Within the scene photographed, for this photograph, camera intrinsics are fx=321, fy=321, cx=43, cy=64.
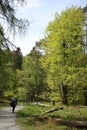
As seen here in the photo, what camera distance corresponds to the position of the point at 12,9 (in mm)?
18547

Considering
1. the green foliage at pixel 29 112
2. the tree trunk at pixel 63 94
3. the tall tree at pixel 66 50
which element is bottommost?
the green foliage at pixel 29 112

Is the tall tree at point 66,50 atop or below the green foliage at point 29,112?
atop

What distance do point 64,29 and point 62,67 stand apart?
4793 millimetres

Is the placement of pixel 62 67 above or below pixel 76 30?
below

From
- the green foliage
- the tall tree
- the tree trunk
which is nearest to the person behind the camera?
the green foliage

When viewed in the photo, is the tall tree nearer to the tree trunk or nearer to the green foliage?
the tree trunk

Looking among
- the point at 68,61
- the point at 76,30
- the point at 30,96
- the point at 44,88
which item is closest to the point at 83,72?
the point at 68,61

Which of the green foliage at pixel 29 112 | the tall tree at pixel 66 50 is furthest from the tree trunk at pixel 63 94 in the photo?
the green foliage at pixel 29 112

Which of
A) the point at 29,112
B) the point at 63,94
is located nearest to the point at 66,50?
the point at 63,94

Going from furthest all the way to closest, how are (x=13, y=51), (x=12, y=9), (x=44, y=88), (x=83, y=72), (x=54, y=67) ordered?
(x=44, y=88), (x=54, y=67), (x=83, y=72), (x=13, y=51), (x=12, y=9)

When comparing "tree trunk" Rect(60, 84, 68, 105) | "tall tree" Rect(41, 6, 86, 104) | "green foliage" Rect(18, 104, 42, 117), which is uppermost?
"tall tree" Rect(41, 6, 86, 104)

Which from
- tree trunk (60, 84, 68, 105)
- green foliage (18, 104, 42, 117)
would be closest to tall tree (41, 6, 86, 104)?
tree trunk (60, 84, 68, 105)

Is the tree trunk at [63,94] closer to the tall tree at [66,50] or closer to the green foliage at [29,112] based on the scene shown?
the tall tree at [66,50]

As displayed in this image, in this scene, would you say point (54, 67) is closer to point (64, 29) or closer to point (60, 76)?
point (60, 76)
